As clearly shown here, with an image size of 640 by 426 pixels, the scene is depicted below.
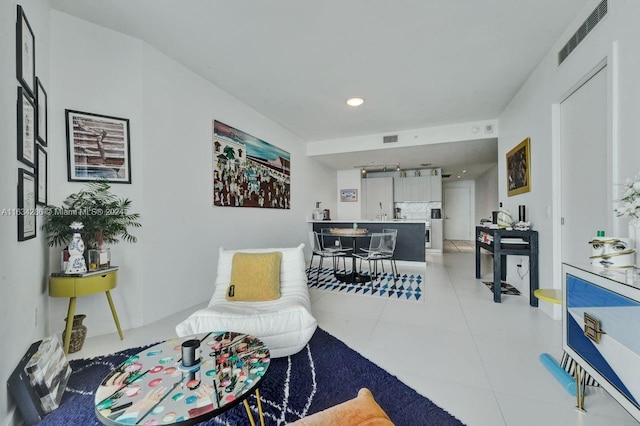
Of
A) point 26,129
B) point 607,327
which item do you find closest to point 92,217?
point 26,129

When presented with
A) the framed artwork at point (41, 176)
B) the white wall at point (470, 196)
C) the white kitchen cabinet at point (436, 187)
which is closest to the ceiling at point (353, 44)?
the framed artwork at point (41, 176)

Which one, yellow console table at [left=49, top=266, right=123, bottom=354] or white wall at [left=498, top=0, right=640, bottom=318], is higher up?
white wall at [left=498, top=0, right=640, bottom=318]

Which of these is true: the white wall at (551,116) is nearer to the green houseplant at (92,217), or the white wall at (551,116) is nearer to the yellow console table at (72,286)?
the green houseplant at (92,217)

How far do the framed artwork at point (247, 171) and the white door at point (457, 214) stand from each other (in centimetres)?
761

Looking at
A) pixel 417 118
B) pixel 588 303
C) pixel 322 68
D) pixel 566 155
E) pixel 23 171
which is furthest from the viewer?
pixel 417 118

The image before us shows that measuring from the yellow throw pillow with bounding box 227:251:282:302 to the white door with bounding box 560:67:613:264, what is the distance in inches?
99.8

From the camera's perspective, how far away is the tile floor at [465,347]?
1.41 meters

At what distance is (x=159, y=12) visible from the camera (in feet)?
7.05

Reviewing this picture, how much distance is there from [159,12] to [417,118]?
3731 mm

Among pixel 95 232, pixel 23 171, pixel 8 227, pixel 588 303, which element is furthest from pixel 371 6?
pixel 95 232

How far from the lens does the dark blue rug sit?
1369 millimetres

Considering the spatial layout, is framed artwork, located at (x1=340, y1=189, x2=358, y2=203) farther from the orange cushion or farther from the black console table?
the orange cushion

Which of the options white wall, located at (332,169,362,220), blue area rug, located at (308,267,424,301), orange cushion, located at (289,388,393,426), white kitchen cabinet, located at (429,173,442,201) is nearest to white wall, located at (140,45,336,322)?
blue area rug, located at (308,267,424,301)

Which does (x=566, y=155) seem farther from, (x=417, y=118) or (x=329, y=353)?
(x=329, y=353)
